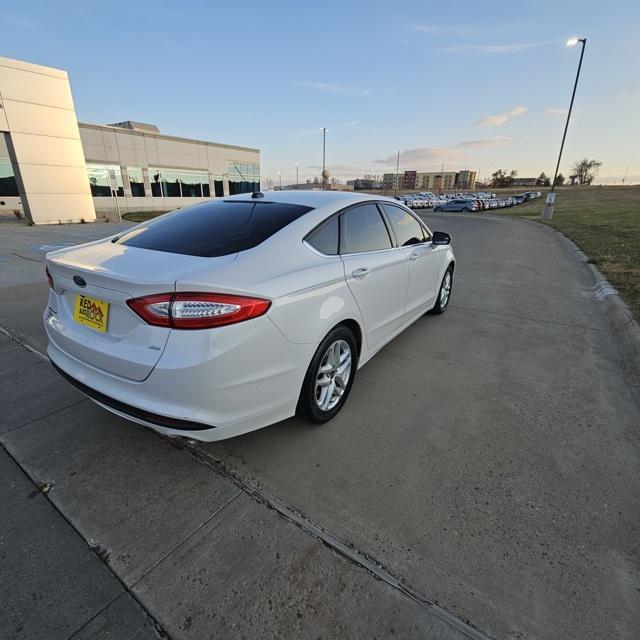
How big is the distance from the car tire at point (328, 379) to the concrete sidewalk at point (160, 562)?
27.7 inches

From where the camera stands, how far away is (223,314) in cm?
191

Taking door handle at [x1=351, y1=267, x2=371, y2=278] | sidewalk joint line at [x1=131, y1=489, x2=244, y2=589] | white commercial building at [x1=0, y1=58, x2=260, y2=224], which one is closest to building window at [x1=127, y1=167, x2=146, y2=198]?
white commercial building at [x1=0, y1=58, x2=260, y2=224]

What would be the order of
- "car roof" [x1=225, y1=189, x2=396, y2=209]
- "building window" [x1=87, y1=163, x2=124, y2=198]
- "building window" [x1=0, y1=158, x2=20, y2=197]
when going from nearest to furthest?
1. "car roof" [x1=225, y1=189, x2=396, y2=209]
2. "building window" [x1=0, y1=158, x2=20, y2=197]
3. "building window" [x1=87, y1=163, x2=124, y2=198]

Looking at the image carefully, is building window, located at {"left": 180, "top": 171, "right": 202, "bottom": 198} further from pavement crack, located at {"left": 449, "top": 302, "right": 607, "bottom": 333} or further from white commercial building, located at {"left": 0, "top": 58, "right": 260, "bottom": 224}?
pavement crack, located at {"left": 449, "top": 302, "right": 607, "bottom": 333}

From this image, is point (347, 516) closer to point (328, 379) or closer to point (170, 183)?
point (328, 379)

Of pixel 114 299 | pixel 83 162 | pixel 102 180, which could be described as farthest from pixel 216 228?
pixel 102 180

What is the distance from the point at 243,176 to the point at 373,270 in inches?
1426

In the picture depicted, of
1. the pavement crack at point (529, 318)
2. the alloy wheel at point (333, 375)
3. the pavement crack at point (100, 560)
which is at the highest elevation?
the alloy wheel at point (333, 375)

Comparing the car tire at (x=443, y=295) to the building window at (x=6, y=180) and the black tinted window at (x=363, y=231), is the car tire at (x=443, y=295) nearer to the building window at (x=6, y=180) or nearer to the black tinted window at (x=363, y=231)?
the black tinted window at (x=363, y=231)

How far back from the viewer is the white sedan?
6.27 feet

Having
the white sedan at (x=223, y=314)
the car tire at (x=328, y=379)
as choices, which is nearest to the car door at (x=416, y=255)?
the white sedan at (x=223, y=314)

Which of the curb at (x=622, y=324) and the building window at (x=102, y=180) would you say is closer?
the curb at (x=622, y=324)

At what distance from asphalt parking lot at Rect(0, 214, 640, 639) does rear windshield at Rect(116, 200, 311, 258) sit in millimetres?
1320

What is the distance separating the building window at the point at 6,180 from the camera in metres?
23.7
